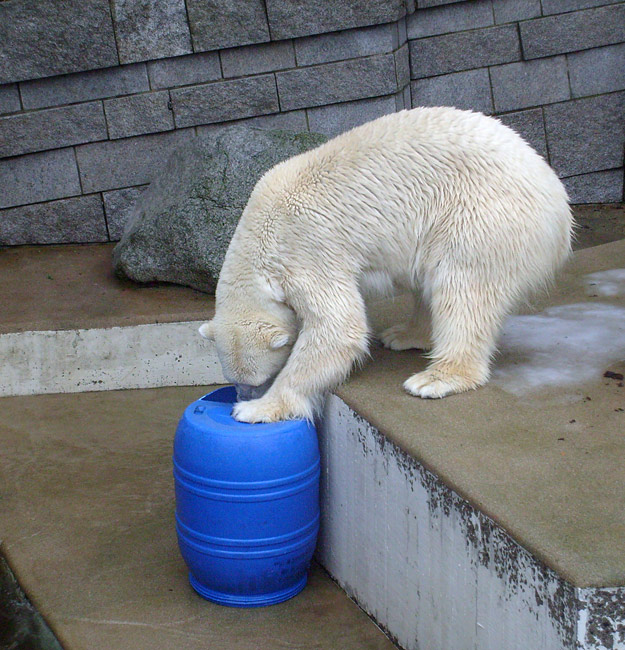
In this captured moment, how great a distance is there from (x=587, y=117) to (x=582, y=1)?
35.7 inches

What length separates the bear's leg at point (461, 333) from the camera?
10.1ft

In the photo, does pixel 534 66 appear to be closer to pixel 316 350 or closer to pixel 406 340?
pixel 406 340

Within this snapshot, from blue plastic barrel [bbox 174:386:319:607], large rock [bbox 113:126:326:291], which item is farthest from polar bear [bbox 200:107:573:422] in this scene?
large rock [bbox 113:126:326:291]

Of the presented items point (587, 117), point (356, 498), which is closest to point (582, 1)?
point (587, 117)

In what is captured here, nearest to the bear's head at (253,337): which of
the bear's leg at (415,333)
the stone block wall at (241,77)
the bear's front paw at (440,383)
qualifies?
the bear's front paw at (440,383)

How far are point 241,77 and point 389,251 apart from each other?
3.53 metres

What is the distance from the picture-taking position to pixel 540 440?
2.70 metres

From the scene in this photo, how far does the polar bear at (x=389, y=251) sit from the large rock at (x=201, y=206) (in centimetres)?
214

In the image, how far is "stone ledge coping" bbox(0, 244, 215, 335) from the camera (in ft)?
17.0

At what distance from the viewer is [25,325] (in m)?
5.17

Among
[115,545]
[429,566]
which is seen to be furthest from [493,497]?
[115,545]

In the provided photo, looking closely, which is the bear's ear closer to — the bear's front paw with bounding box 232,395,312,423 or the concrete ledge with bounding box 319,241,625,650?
the bear's front paw with bounding box 232,395,312,423

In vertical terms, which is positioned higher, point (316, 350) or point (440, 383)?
point (316, 350)

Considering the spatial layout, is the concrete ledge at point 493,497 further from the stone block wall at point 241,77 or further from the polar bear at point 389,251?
the stone block wall at point 241,77
